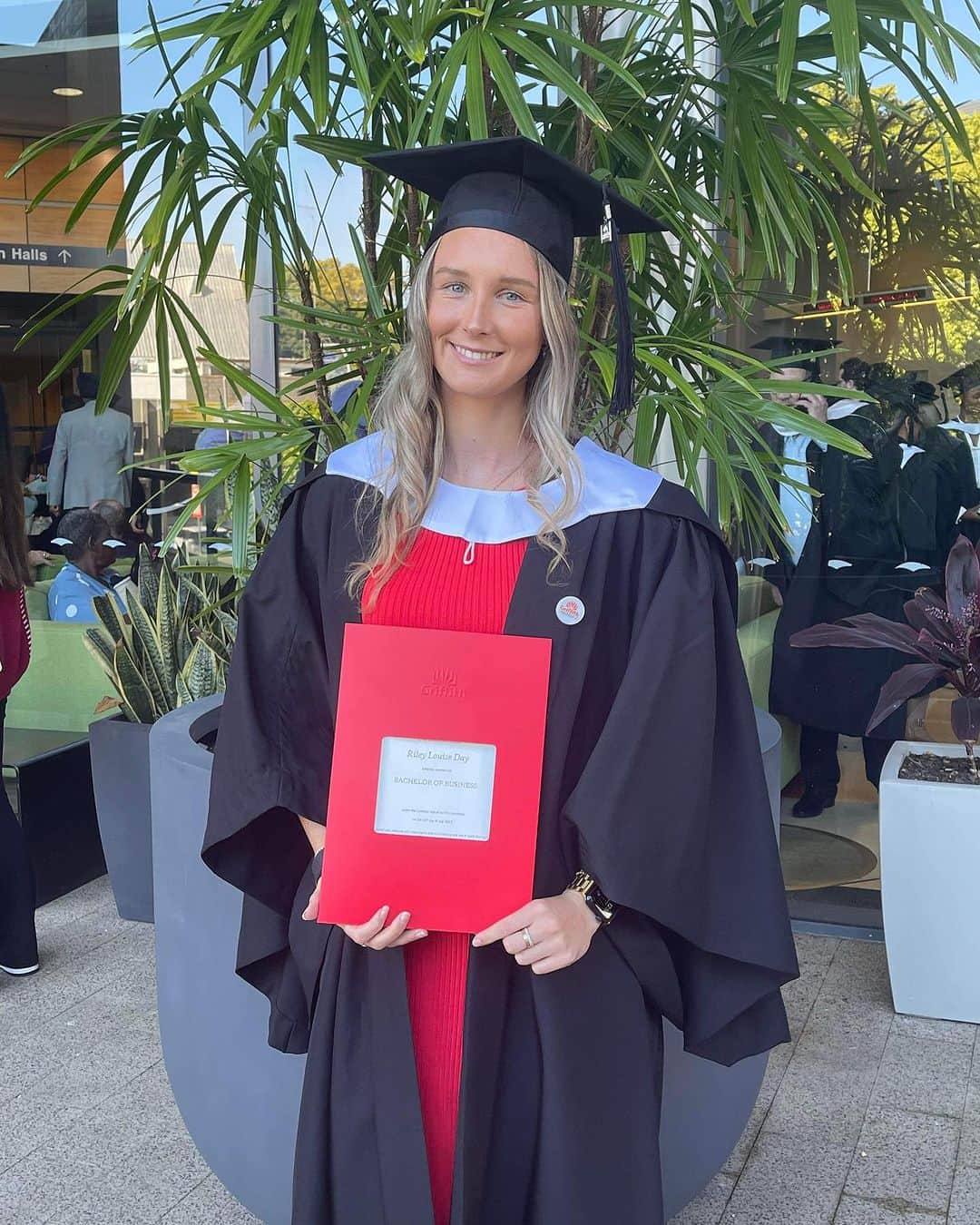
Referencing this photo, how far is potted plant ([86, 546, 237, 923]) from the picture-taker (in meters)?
3.98

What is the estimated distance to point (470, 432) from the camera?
167 cm

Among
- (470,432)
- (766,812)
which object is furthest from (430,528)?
(766,812)

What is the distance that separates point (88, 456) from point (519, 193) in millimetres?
4771

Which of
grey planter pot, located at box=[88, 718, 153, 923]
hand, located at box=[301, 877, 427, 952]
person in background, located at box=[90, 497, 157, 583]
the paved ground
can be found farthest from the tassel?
person in background, located at box=[90, 497, 157, 583]

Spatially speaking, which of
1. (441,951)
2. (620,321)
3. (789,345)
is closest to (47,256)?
(789,345)

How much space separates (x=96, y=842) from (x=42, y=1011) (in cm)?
112

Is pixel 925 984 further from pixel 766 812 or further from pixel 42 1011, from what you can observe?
pixel 42 1011

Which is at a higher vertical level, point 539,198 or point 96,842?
point 539,198

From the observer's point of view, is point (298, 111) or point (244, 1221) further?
point (298, 111)

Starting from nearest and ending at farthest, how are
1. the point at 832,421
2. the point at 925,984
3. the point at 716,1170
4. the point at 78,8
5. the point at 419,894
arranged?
the point at 419,894 → the point at 716,1170 → the point at 925,984 → the point at 832,421 → the point at 78,8

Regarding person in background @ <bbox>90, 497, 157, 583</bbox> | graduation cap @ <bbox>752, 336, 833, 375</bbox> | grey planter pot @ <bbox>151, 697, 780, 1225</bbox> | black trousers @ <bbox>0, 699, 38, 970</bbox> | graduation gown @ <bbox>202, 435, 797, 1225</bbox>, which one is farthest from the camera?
person in background @ <bbox>90, 497, 157, 583</bbox>

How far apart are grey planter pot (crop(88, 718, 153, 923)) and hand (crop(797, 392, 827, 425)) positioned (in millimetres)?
2385

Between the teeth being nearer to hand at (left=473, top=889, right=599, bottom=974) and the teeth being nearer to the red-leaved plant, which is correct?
Answer: hand at (left=473, top=889, right=599, bottom=974)

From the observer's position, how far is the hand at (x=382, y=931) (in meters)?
1.46
